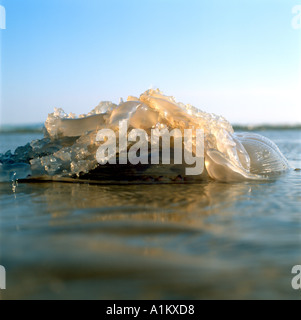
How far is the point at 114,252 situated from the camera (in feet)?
3.77

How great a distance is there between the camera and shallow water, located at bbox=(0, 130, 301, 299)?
947mm

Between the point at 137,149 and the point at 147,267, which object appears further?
the point at 137,149

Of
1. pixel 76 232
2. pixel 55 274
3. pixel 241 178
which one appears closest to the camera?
pixel 55 274

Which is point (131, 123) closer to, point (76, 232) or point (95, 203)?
point (95, 203)

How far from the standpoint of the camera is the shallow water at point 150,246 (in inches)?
37.3

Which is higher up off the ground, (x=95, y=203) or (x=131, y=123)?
(x=131, y=123)

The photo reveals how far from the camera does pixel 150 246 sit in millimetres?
1203

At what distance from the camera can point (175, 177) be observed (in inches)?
103

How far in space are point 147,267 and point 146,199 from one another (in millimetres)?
923

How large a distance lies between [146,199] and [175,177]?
26.9 inches

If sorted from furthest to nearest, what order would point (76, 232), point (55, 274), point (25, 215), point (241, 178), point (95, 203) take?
point (241, 178) → point (95, 203) → point (25, 215) → point (76, 232) → point (55, 274)
